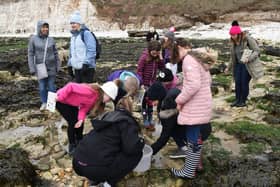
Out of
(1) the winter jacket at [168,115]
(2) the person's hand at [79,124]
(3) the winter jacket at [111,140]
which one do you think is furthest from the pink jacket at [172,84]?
(3) the winter jacket at [111,140]

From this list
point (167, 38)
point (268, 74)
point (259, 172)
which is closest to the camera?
point (259, 172)

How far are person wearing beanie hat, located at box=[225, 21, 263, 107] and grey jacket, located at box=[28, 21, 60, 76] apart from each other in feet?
12.2

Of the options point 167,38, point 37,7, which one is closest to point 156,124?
point 167,38

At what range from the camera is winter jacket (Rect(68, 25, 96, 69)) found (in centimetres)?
748

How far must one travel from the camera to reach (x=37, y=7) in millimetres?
54188

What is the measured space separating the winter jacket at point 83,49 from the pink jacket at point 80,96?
6.69 feet

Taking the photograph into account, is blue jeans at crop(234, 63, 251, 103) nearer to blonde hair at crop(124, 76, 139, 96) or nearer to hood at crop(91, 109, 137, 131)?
blonde hair at crop(124, 76, 139, 96)

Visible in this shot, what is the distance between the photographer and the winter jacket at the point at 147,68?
698cm

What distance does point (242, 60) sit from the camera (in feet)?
27.5

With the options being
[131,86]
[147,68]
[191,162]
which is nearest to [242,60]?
[147,68]

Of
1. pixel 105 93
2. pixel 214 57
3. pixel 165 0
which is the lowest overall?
pixel 105 93

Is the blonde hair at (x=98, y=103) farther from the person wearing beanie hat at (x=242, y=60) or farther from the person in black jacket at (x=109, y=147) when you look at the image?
the person wearing beanie hat at (x=242, y=60)

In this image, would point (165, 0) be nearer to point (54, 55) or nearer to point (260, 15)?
point (260, 15)

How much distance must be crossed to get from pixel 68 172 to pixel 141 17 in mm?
46152
